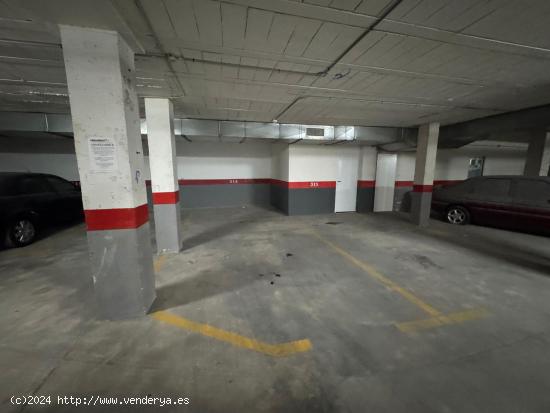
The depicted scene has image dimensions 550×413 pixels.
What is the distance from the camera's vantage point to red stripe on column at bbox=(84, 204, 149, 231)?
203 cm

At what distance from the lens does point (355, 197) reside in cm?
756

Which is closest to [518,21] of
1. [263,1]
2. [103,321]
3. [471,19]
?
[471,19]

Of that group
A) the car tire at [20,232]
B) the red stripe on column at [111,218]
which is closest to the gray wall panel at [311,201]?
the red stripe on column at [111,218]

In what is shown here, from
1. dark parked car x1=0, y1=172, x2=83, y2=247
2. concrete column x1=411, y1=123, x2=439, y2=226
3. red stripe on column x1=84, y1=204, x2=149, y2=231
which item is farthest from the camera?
concrete column x1=411, y1=123, x2=439, y2=226

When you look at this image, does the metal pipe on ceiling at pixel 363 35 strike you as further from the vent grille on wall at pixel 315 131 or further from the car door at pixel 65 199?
the car door at pixel 65 199

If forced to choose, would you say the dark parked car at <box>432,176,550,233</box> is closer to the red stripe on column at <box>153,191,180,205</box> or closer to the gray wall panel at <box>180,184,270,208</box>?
the gray wall panel at <box>180,184,270,208</box>

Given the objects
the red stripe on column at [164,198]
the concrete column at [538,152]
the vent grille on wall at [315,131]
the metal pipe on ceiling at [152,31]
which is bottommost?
the red stripe on column at [164,198]

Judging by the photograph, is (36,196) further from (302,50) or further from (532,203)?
(532,203)

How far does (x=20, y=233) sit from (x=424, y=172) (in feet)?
28.9

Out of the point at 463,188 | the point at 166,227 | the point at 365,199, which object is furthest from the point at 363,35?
the point at 365,199

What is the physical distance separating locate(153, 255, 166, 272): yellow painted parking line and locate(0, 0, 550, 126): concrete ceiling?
2587 mm

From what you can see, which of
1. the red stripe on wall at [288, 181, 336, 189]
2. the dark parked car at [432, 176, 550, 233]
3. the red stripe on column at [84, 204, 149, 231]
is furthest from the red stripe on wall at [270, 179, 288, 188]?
the red stripe on column at [84, 204, 149, 231]

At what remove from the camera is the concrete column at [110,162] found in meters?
1.85

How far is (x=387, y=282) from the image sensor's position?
2992mm
